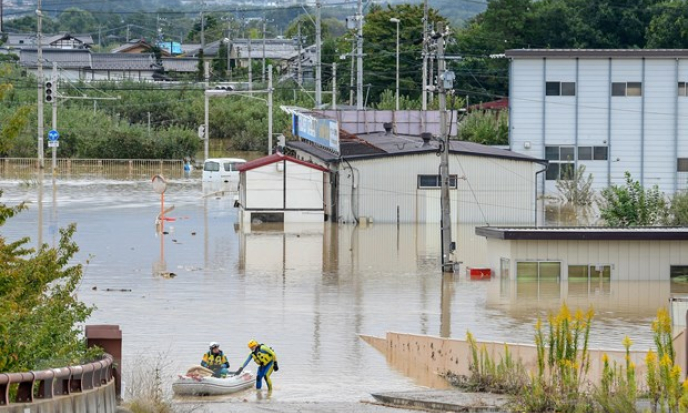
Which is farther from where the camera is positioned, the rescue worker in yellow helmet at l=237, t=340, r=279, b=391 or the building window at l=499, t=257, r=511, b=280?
the building window at l=499, t=257, r=511, b=280

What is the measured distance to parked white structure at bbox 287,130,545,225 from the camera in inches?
1843

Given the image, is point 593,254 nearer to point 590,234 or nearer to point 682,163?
point 590,234

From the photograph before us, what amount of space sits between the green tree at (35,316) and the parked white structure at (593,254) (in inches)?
610

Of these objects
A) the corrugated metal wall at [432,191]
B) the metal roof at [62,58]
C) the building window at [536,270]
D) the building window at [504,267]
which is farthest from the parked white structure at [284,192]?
the metal roof at [62,58]

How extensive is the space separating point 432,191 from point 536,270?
1472 cm

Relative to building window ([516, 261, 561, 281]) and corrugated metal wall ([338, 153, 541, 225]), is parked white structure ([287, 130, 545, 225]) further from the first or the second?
building window ([516, 261, 561, 281])

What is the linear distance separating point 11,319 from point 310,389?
679 centimetres

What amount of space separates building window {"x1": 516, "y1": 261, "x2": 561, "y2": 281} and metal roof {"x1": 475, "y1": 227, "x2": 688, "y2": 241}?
72cm

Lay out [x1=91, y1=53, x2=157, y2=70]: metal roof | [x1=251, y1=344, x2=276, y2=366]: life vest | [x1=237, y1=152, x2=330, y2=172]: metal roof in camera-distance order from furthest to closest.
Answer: [x1=91, y1=53, x2=157, y2=70]: metal roof < [x1=237, y1=152, x2=330, y2=172]: metal roof < [x1=251, y1=344, x2=276, y2=366]: life vest

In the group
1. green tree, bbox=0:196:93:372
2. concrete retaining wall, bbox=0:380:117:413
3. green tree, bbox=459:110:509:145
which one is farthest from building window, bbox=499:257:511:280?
green tree, bbox=459:110:509:145

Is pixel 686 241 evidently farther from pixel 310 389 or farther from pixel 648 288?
pixel 310 389


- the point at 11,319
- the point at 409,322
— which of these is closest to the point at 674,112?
the point at 409,322

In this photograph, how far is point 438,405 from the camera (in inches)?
682

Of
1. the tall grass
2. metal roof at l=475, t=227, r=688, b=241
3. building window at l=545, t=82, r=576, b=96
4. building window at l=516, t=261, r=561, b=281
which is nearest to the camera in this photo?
the tall grass
